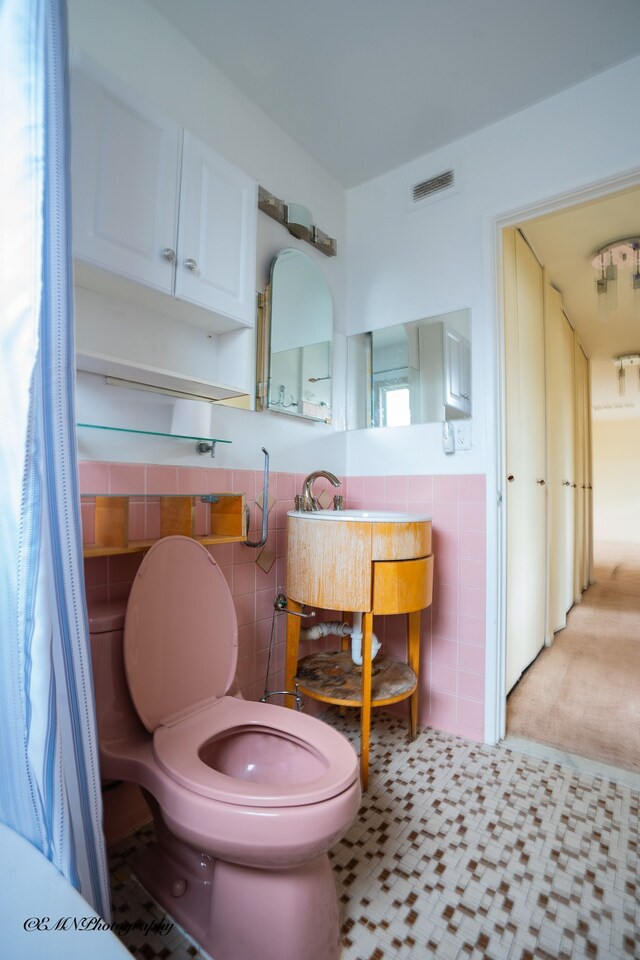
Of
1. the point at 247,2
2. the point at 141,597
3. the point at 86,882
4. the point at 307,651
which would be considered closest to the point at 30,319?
the point at 141,597

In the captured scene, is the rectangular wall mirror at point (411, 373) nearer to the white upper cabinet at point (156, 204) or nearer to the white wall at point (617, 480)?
the white upper cabinet at point (156, 204)

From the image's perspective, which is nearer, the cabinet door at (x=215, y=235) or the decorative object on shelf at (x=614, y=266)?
the cabinet door at (x=215, y=235)

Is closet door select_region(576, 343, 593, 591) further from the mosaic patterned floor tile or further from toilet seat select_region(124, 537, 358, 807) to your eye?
toilet seat select_region(124, 537, 358, 807)

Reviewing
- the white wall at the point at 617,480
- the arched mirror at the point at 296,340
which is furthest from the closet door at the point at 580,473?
the white wall at the point at 617,480

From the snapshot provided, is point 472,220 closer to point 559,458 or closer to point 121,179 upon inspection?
point 121,179

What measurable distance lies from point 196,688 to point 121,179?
4.46 feet

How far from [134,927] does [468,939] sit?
738mm

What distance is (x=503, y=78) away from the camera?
1630 mm

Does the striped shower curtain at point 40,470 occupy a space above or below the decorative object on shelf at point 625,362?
below

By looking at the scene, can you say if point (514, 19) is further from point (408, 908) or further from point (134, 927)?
point (134, 927)

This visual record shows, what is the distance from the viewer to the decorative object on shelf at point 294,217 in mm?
1759

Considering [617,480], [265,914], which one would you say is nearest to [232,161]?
[265,914]

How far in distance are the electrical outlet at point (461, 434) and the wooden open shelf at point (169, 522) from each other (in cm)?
94

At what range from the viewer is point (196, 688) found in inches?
47.4
